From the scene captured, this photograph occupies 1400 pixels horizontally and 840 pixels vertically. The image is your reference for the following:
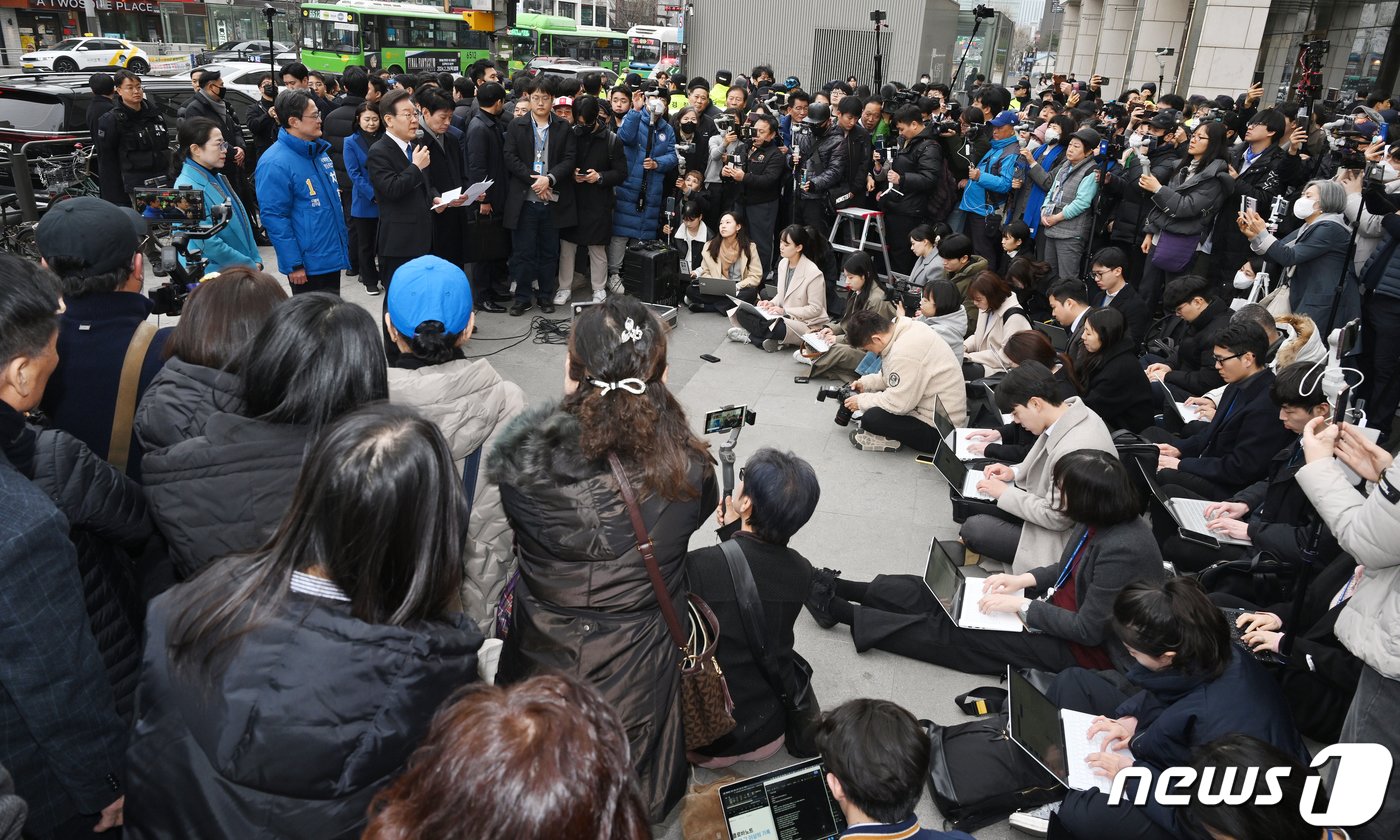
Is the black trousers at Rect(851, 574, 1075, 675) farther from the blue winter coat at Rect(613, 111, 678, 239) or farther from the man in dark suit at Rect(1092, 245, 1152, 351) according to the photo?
the blue winter coat at Rect(613, 111, 678, 239)

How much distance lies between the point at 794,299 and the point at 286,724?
5.86 metres

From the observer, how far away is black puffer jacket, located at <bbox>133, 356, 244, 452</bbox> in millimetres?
2170

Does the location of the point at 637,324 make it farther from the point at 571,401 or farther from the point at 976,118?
the point at 976,118

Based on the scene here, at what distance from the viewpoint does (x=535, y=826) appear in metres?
0.96

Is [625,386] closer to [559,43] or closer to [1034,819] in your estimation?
[1034,819]

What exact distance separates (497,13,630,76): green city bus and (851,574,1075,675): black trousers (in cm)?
2423

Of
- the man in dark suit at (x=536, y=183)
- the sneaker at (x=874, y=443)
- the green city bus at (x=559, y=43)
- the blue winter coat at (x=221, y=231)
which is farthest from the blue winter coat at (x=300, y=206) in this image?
the green city bus at (x=559, y=43)

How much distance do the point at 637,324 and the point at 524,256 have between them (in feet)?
17.0

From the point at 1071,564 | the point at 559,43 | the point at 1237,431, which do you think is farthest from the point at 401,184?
the point at 559,43

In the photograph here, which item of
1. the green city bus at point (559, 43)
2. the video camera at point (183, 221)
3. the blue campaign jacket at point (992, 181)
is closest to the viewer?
the video camera at point (183, 221)

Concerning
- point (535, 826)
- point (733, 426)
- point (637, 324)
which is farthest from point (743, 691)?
point (535, 826)

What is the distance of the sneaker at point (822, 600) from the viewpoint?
11.8 feet

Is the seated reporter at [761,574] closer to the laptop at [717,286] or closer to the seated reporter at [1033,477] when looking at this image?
the seated reporter at [1033,477]

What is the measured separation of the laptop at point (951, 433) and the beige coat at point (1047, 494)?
2.19ft
